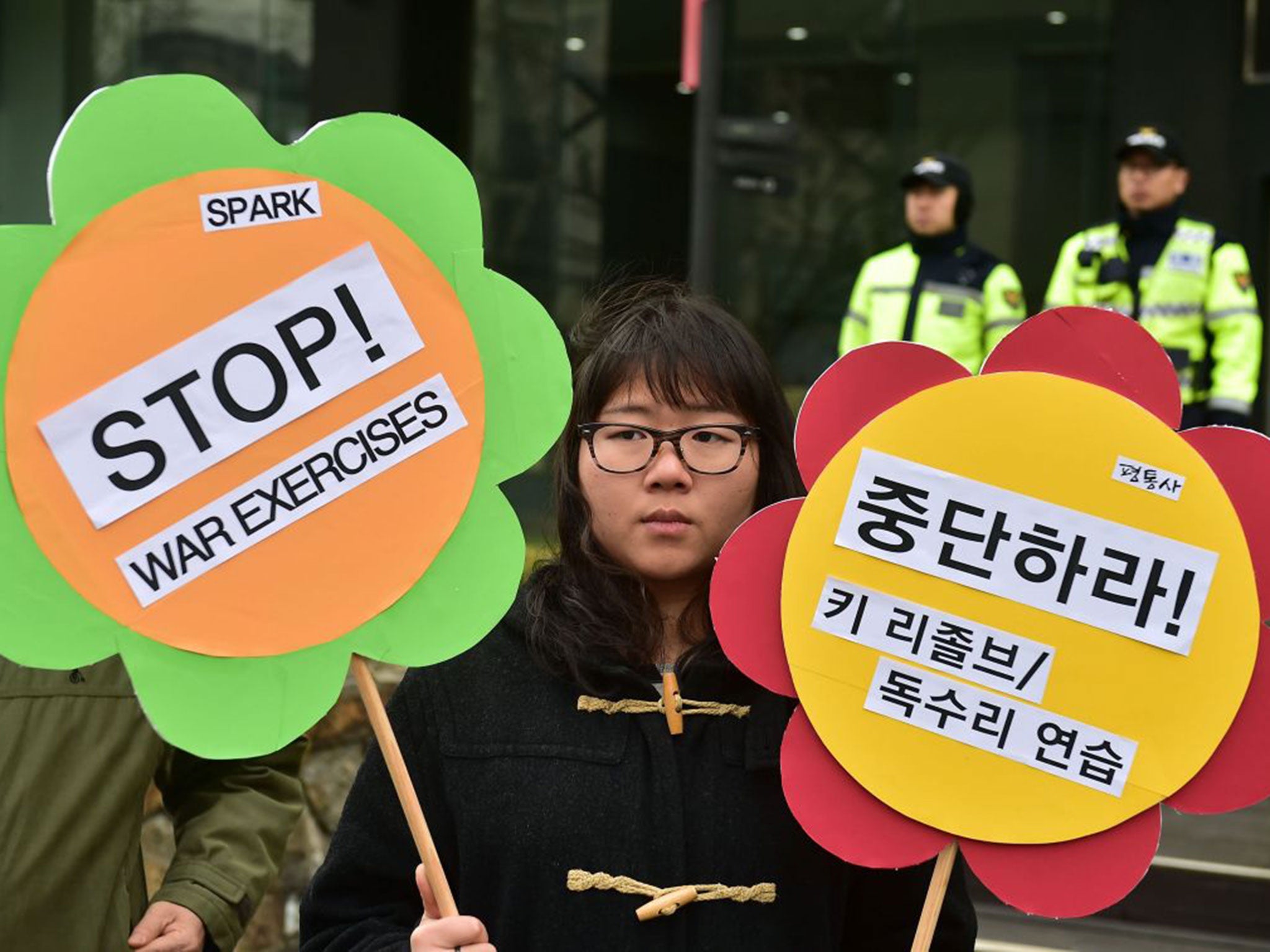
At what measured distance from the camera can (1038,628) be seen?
204 centimetres

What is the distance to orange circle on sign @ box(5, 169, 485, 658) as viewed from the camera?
6.42ft

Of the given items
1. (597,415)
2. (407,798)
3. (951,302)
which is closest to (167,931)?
(407,798)

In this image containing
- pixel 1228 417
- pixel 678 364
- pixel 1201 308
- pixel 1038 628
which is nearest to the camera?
pixel 1038 628

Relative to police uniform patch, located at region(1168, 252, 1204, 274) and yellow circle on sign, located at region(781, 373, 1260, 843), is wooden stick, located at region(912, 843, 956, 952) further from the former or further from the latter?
police uniform patch, located at region(1168, 252, 1204, 274)

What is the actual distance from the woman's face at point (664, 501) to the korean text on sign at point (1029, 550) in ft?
0.47

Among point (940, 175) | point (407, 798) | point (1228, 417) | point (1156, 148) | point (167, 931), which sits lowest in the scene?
point (167, 931)

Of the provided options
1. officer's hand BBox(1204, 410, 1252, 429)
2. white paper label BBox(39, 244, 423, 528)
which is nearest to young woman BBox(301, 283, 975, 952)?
white paper label BBox(39, 244, 423, 528)

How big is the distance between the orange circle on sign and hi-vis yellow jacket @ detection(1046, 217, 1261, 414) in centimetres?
460

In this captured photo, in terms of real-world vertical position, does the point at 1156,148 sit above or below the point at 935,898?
above

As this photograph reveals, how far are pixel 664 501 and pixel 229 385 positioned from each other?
49 centimetres

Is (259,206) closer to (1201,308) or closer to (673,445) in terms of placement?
(673,445)

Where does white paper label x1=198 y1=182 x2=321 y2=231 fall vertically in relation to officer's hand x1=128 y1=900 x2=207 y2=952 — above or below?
above

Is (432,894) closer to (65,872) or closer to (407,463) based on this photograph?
(407,463)

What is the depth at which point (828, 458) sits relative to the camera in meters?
2.08
